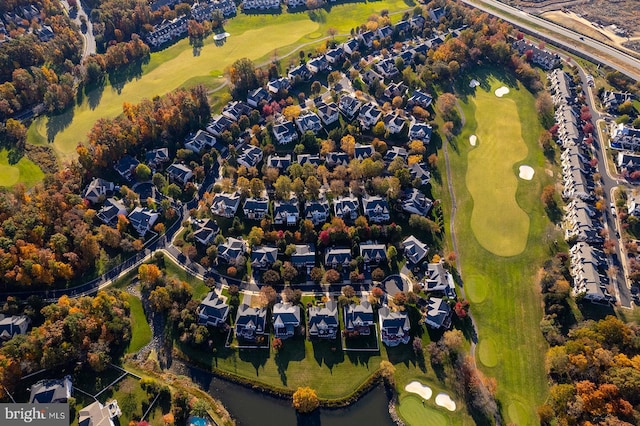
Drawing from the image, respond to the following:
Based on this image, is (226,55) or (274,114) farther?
(226,55)

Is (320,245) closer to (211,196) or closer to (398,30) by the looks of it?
(211,196)

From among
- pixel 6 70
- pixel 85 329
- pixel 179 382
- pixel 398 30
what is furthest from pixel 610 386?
pixel 6 70

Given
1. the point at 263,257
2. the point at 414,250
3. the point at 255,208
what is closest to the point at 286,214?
the point at 255,208

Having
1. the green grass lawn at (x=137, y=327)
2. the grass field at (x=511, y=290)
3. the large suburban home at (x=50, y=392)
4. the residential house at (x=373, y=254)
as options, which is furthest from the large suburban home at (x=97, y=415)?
the grass field at (x=511, y=290)

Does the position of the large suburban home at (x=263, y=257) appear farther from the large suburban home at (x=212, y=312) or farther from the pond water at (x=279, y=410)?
the pond water at (x=279, y=410)

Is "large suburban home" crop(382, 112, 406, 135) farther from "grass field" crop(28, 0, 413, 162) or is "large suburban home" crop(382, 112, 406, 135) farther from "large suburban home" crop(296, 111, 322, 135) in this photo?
"grass field" crop(28, 0, 413, 162)

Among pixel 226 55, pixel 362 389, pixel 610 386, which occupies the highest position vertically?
pixel 226 55

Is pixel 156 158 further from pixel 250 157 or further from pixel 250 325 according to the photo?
pixel 250 325
